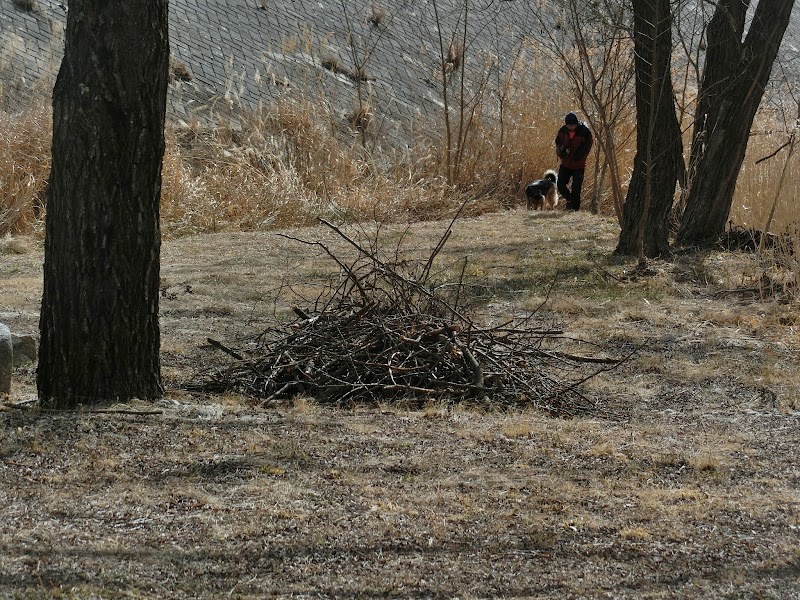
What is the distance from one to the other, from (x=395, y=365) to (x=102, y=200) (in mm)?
1867

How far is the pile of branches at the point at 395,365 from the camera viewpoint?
6000 millimetres

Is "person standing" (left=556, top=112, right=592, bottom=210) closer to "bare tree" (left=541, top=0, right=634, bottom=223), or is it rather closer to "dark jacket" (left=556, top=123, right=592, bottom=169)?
"dark jacket" (left=556, top=123, right=592, bottom=169)

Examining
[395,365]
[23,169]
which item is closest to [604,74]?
[23,169]

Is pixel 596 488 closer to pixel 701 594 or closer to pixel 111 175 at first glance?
pixel 701 594

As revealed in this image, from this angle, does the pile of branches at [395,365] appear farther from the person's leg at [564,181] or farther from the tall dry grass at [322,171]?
the person's leg at [564,181]

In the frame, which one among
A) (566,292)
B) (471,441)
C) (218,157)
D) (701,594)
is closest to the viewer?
(701,594)

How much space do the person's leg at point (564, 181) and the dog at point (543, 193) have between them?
125 mm

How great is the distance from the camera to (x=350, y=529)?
12.3 feet

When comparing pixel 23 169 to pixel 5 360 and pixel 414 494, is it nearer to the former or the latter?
pixel 5 360

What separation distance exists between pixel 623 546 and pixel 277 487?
1253 millimetres

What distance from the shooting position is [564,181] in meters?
16.6

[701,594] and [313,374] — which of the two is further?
[313,374]

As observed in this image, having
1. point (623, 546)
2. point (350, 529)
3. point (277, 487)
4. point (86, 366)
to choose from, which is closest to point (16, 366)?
point (86, 366)

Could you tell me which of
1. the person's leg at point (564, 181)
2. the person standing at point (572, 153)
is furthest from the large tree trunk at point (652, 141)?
the person's leg at point (564, 181)
